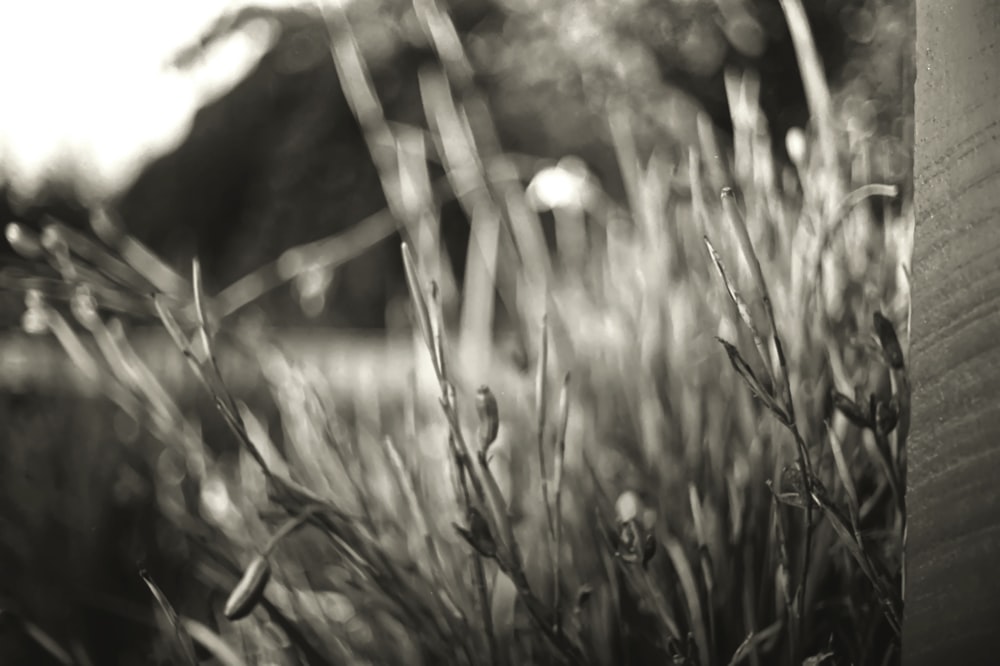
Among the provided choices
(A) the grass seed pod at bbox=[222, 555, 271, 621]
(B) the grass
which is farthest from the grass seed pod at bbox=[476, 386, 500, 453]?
(A) the grass seed pod at bbox=[222, 555, 271, 621]

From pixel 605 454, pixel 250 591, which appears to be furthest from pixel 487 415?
pixel 605 454

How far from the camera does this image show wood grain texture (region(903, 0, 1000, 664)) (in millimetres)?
312

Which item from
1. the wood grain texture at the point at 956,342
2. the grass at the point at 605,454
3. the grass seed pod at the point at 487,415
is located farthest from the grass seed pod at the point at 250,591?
the wood grain texture at the point at 956,342

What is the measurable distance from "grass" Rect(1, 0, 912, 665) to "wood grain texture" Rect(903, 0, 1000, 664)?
3cm

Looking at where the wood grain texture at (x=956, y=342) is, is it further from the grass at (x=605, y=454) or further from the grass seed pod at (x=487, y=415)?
the grass seed pod at (x=487, y=415)

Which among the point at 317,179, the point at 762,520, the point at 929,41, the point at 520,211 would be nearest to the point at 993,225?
the point at 929,41

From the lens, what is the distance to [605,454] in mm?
787

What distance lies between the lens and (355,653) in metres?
0.57

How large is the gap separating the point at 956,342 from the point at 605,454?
0.48 m

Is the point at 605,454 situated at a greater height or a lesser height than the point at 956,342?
greater

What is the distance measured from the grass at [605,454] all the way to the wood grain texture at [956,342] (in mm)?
31

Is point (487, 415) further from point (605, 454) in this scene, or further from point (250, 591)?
point (605, 454)

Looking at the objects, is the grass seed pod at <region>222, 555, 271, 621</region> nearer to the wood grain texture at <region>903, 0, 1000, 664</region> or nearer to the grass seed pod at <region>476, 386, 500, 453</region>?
the grass seed pod at <region>476, 386, 500, 453</region>

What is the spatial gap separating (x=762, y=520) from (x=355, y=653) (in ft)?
0.91
